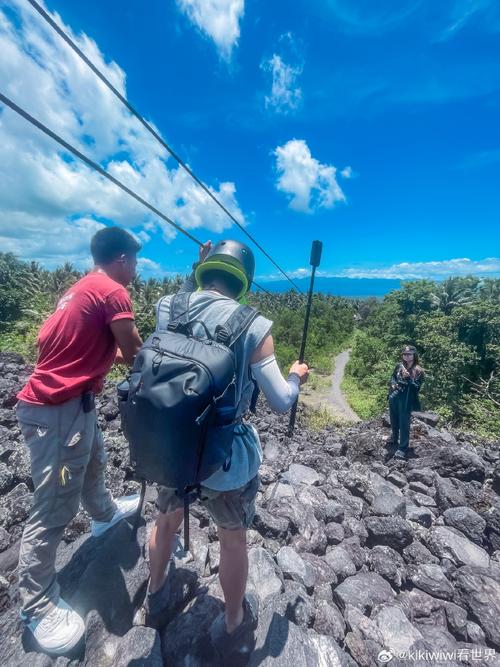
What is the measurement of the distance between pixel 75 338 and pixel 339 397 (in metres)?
29.2

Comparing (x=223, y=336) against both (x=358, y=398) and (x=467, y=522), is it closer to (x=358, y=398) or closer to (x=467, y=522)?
(x=467, y=522)

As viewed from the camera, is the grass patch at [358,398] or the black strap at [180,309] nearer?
the black strap at [180,309]

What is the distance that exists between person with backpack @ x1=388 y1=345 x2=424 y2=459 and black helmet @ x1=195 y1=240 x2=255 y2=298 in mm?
6249

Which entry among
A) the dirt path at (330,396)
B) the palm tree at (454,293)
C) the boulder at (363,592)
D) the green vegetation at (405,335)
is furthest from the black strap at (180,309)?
the palm tree at (454,293)

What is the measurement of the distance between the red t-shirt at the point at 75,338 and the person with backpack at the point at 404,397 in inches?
264

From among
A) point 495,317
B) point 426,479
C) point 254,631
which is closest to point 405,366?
point 426,479

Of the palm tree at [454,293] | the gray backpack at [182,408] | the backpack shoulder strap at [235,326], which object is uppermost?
the palm tree at [454,293]

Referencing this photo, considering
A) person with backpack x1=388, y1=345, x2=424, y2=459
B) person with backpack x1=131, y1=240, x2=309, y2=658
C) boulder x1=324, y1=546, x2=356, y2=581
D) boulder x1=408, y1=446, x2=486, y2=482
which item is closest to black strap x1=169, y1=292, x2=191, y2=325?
person with backpack x1=131, y1=240, x2=309, y2=658

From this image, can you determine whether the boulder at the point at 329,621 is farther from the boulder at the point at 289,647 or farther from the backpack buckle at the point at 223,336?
the backpack buckle at the point at 223,336

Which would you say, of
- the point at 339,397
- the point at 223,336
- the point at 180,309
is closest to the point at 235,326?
the point at 223,336

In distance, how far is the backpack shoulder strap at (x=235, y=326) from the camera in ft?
5.15

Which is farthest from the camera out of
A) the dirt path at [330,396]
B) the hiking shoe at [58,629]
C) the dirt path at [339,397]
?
the dirt path at [330,396]

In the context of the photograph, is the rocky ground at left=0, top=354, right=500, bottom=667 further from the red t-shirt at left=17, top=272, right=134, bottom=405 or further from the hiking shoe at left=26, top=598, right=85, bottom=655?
the red t-shirt at left=17, top=272, right=134, bottom=405

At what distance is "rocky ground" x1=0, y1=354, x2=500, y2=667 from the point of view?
82.0 inches
